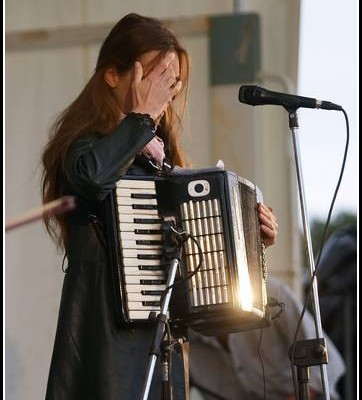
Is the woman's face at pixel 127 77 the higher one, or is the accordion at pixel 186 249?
the woman's face at pixel 127 77

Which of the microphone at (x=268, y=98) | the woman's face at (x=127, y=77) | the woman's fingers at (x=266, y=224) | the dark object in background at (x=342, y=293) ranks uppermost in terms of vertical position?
the woman's face at (x=127, y=77)

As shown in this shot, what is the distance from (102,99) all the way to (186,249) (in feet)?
1.91

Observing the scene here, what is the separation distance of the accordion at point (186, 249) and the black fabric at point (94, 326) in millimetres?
53

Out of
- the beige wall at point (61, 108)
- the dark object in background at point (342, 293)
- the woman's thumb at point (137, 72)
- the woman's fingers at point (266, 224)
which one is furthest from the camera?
the dark object in background at point (342, 293)

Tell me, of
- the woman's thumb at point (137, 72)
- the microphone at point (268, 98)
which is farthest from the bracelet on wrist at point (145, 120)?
the microphone at point (268, 98)

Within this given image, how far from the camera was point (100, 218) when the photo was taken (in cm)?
402

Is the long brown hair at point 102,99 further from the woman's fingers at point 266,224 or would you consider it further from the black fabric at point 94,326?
the woman's fingers at point 266,224

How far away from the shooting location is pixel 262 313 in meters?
4.10

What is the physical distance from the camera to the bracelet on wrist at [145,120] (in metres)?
3.97

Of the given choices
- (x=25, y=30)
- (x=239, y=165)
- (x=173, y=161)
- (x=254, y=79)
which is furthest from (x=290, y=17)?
(x=173, y=161)

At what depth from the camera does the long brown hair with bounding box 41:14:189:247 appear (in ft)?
13.6

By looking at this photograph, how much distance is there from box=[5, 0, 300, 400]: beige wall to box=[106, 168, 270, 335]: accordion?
217 centimetres

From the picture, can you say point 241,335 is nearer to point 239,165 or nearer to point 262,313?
point 239,165

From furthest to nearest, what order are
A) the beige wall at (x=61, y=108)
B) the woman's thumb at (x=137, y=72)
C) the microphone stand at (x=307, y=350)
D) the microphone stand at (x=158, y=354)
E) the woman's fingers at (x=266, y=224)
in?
1. the beige wall at (x=61, y=108)
2. the woman's fingers at (x=266, y=224)
3. the woman's thumb at (x=137, y=72)
4. the microphone stand at (x=307, y=350)
5. the microphone stand at (x=158, y=354)
